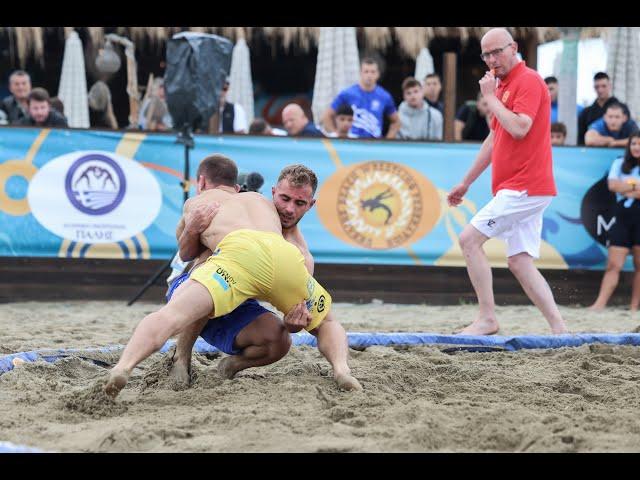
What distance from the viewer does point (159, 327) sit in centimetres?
414

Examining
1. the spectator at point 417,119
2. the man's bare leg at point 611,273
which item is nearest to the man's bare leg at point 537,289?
the man's bare leg at point 611,273

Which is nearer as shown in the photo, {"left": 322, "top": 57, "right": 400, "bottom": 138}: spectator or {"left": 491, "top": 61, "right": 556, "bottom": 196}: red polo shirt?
{"left": 491, "top": 61, "right": 556, "bottom": 196}: red polo shirt

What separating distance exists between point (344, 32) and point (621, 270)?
4.96m

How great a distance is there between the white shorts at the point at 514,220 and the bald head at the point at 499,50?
0.85 meters

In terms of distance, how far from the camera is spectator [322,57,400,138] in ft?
33.0

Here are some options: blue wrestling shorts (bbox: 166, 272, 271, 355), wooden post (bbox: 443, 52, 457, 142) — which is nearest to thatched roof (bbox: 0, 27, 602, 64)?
wooden post (bbox: 443, 52, 457, 142)

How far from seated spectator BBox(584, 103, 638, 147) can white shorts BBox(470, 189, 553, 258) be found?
3.53 m

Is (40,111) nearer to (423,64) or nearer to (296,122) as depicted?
(296,122)

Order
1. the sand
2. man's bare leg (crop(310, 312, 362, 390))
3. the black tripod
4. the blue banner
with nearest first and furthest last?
the sand < man's bare leg (crop(310, 312, 362, 390)) < the black tripod < the blue banner

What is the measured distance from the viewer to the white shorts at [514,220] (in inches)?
257

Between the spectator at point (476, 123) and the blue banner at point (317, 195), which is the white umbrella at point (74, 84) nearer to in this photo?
the blue banner at point (317, 195)

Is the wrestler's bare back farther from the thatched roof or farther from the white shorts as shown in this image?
the thatched roof

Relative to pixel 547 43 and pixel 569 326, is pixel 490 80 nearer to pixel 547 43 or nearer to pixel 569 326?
pixel 569 326

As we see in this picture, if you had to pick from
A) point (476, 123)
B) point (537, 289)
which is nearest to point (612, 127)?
point (476, 123)
